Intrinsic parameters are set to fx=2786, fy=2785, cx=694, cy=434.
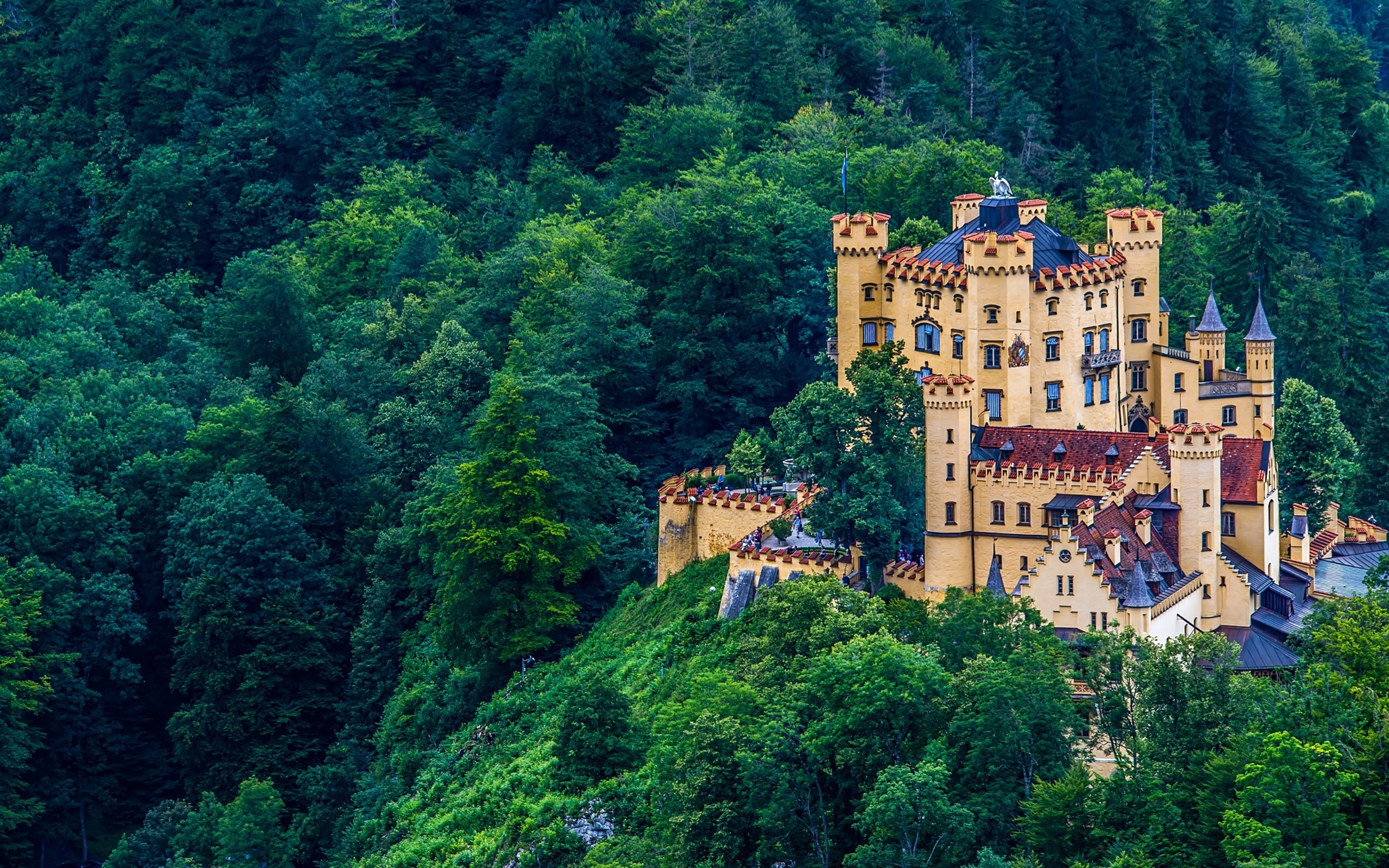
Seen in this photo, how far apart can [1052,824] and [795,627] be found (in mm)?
13038

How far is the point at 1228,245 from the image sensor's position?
12675 centimetres

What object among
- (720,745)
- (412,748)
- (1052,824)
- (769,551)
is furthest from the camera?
(412,748)

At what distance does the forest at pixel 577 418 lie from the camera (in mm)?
83125

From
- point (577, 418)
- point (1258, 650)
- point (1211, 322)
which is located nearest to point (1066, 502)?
point (1258, 650)

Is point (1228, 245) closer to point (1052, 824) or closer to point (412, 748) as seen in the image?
point (412, 748)

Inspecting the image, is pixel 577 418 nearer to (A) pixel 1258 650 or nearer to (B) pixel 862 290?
(B) pixel 862 290

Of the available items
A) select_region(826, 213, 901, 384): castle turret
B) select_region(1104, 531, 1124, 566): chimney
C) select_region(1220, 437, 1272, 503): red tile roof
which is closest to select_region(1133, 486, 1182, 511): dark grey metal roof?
select_region(1104, 531, 1124, 566): chimney

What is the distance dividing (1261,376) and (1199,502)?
12.5 m

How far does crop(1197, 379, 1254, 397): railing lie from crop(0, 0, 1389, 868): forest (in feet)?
17.0

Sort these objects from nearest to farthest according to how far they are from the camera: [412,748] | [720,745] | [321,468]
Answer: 1. [720,745]
2. [412,748]
3. [321,468]

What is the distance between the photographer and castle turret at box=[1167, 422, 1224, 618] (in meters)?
89.2

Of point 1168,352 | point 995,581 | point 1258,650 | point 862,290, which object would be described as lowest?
point 1258,650

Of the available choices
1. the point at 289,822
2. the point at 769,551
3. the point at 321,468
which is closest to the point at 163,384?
the point at 321,468

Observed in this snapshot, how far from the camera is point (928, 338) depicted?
100m
